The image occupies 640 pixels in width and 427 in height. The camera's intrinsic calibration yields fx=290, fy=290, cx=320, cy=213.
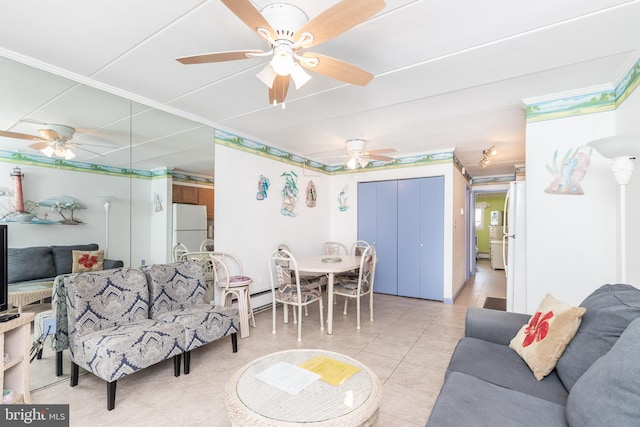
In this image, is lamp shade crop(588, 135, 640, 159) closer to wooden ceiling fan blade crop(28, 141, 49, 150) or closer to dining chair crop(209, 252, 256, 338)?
dining chair crop(209, 252, 256, 338)

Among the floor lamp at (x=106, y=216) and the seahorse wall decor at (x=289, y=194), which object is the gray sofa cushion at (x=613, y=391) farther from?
the seahorse wall decor at (x=289, y=194)

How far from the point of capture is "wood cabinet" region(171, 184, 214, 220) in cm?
324

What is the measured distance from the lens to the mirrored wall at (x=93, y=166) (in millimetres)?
2178

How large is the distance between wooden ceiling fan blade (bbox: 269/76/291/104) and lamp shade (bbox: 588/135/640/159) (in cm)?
212

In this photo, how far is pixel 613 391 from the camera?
3.17 feet

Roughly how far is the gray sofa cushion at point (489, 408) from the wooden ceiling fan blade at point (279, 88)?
6.74ft

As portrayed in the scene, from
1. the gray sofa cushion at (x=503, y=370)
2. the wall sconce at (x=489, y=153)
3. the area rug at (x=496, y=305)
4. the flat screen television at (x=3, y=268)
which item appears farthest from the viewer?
the wall sconce at (x=489, y=153)

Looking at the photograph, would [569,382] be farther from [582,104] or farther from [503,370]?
[582,104]

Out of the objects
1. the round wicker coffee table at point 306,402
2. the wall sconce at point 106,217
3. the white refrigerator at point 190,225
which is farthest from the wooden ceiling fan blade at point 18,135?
the round wicker coffee table at point 306,402

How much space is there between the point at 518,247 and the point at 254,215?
126 inches

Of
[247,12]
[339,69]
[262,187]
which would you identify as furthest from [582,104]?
[262,187]

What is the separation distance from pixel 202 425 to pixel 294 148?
384cm

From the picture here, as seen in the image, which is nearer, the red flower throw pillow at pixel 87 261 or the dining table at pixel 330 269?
the red flower throw pillow at pixel 87 261

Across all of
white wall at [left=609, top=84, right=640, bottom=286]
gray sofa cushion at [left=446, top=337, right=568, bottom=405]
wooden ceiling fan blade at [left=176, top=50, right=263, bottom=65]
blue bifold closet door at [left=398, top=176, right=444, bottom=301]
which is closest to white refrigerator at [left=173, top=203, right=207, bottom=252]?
wooden ceiling fan blade at [left=176, top=50, right=263, bottom=65]
